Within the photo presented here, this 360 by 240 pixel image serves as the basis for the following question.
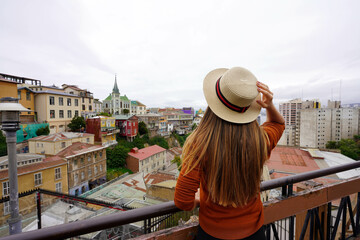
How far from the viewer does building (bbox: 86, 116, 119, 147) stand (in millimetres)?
19650

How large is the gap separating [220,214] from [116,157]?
20157 millimetres

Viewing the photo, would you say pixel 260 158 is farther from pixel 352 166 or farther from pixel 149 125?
pixel 149 125

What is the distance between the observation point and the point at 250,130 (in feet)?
2.71

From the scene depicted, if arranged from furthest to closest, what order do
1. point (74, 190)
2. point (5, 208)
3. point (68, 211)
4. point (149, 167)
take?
point (149, 167), point (74, 190), point (5, 208), point (68, 211)

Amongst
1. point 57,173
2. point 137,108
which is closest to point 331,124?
point 137,108

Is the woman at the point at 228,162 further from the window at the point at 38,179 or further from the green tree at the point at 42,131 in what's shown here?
the green tree at the point at 42,131

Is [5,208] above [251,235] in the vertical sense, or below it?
below

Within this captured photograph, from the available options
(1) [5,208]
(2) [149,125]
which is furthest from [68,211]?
(2) [149,125]

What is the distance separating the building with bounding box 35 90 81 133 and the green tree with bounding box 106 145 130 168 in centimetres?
591

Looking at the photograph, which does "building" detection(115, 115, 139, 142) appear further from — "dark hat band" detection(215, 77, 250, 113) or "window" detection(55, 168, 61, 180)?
"dark hat band" detection(215, 77, 250, 113)

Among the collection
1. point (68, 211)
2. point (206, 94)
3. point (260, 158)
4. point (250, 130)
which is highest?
point (206, 94)

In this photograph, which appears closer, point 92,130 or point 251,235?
point 251,235

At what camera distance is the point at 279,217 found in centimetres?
139

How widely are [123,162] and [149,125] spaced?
11.4 metres
